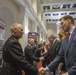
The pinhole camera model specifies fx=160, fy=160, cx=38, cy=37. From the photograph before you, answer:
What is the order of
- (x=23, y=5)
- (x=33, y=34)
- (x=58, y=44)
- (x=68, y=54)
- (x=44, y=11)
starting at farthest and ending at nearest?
(x=44, y=11) → (x=33, y=34) → (x=23, y=5) → (x=58, y=44) → (x=68, y=54)

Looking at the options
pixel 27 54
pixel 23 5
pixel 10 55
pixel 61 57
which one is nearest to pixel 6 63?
pixel 10 55

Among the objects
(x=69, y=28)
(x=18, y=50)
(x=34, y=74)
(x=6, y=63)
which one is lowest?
(x=34, y=74)

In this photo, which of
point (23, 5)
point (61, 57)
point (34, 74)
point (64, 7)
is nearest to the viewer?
point (34, 74)

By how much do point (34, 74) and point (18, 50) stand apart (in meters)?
0.51

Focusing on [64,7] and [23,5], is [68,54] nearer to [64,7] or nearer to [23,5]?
[23,5]

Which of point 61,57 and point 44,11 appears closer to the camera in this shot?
point 61,57

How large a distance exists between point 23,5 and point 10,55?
18.8 feet

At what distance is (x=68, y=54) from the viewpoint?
2.26 metres

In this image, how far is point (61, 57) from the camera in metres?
2.85

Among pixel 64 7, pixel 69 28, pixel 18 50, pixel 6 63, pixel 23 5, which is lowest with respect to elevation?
pixel 6 63

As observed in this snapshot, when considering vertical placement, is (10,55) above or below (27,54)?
above

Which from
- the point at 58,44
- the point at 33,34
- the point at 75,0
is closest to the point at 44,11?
the point at 75,0

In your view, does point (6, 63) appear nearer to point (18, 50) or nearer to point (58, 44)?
point (18, 50)

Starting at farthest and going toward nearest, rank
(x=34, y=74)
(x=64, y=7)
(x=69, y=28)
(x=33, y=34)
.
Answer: (x=64, y=7) < (x=33, y=34) < (x=34, y=74) < (x=69, y=28)
